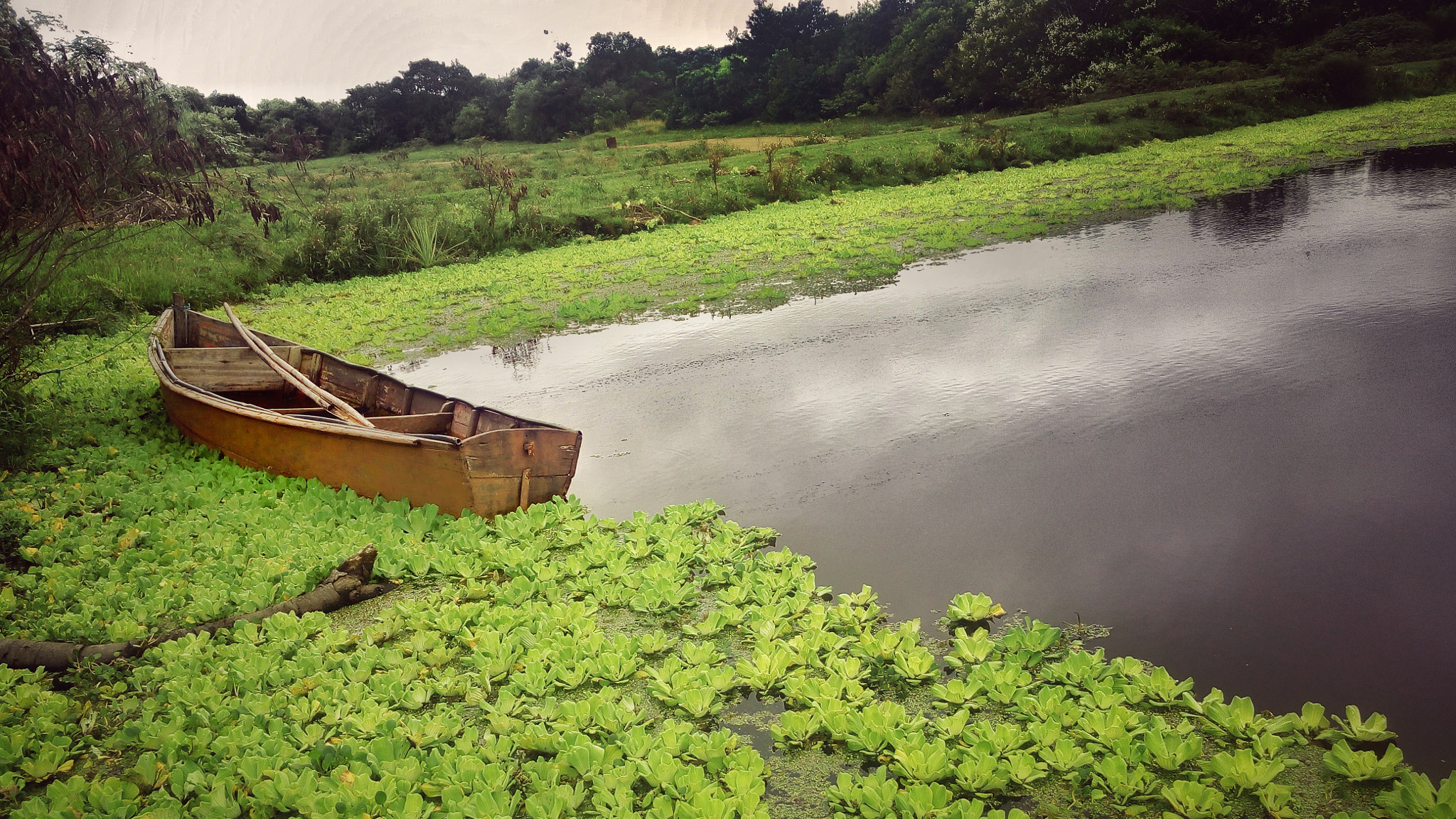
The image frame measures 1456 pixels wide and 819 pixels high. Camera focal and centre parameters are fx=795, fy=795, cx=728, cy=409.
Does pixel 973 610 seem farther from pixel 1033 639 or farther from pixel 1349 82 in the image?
pixel 1349 82

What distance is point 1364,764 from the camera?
288 centimetres

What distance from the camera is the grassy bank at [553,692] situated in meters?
3.03

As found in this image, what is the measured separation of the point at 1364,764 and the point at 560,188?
22759 millimetres

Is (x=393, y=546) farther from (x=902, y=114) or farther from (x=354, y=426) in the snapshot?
(x=902, y=114)

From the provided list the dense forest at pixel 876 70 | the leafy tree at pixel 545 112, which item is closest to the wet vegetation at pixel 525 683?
the dense forest at pixel 876 70

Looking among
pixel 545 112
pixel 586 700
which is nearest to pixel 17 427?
pixel 586 700

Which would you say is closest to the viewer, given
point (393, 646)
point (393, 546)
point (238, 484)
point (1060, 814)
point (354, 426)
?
point (1060, 814)

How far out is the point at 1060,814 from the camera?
2910 mm

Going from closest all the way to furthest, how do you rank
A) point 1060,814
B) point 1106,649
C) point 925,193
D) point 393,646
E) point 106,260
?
Answer: point 1060,814
point 1106,649
point 393,646
point 106,260
point 925,193

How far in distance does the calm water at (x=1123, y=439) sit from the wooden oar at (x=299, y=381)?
5.70 ft

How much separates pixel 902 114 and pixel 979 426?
37.7 meters

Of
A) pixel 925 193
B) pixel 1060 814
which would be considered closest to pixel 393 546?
pixel 1060 814

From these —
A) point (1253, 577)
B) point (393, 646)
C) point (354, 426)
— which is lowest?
point (1253, 577)

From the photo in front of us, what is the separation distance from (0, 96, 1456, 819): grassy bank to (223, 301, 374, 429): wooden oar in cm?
66
